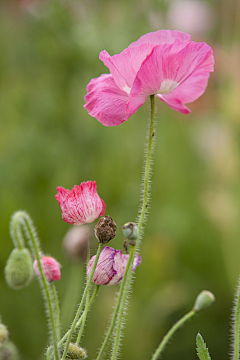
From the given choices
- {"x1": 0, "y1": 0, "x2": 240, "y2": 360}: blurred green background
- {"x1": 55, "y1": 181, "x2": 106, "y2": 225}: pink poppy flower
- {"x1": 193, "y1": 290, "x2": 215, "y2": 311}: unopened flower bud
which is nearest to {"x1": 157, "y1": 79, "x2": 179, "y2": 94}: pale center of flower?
{"x1": 55, "y1": 181, "x2": 106, "y2": 225}: pink poppy flower

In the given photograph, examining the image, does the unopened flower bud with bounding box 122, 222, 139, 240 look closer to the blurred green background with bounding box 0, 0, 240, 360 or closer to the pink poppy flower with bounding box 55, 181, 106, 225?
the pink poppy flower with bounding box 55, 181, 106, 225

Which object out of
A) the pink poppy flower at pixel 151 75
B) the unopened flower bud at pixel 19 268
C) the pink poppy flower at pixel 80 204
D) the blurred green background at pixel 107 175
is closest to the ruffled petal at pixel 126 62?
the pink poppy flower at pixel 151 75

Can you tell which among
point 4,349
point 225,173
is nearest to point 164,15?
point 225,173

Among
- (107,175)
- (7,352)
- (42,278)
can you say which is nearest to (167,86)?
(42,278)

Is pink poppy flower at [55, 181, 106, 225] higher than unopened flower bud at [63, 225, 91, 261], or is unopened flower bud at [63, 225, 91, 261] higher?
pink poppy flower at [55, 181, 106, 225]

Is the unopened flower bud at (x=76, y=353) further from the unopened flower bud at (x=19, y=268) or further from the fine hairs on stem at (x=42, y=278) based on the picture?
the unopened flower bud at (x=19, y=268)

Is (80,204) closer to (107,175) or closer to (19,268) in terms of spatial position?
(19,268)
